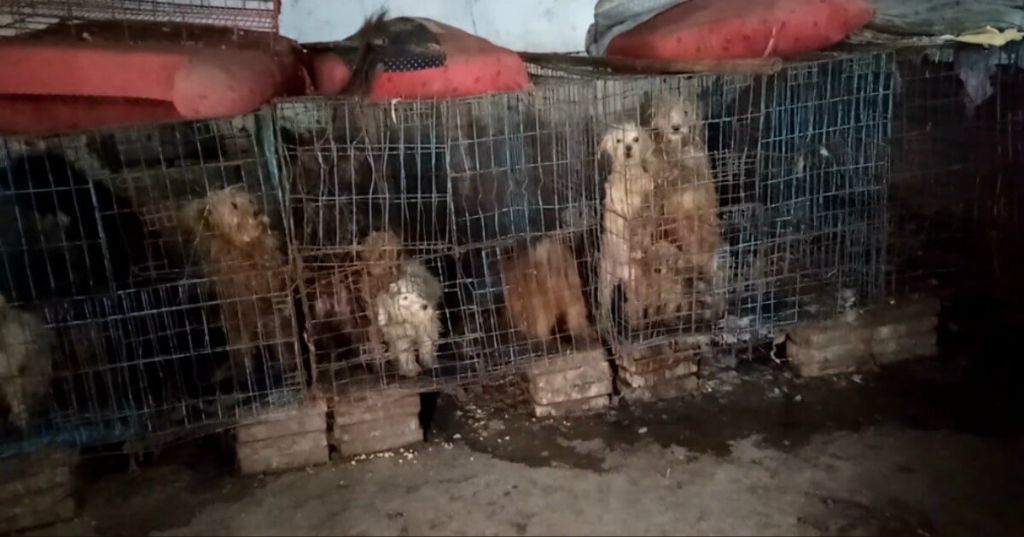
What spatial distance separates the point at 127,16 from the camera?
2.25 m

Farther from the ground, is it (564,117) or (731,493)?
(564,117)

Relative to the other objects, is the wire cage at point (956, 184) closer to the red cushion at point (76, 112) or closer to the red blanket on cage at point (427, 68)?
the red blanket on cage at point (427, 68)

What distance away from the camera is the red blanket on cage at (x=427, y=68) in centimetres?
203

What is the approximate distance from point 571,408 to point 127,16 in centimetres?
152

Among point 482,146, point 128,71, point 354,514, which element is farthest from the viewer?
point 482,146

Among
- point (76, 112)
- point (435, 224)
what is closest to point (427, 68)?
point (435, 224)

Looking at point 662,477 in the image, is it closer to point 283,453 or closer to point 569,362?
point 569,362

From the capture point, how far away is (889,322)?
261 cm

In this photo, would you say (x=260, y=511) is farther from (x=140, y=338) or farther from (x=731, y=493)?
(x=731, y=493)

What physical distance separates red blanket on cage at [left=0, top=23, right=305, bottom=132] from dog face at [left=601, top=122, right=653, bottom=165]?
0.81 meters

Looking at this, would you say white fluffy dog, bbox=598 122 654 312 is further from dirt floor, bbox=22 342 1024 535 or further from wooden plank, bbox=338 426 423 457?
wooden plank, bbox=338 426 423 457

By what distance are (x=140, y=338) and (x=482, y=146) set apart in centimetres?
93

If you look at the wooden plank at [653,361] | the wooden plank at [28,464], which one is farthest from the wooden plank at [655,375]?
the wooden plank at [28,464]

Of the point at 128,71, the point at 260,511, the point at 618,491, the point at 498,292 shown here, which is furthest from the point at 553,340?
the point at 128,71
